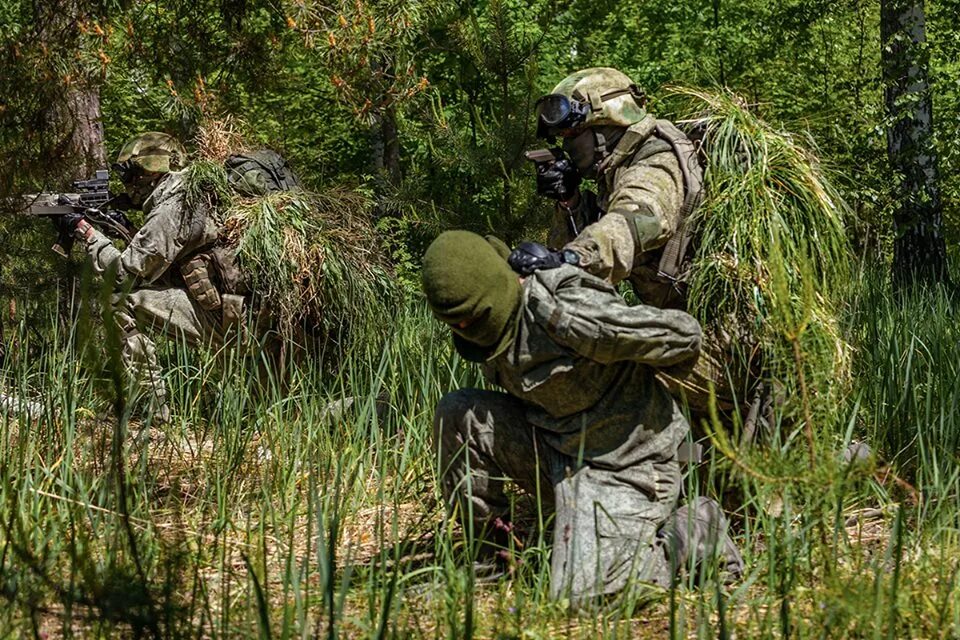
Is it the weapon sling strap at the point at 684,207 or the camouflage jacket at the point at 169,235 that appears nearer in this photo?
the weapon sling strap at the point at 684,207

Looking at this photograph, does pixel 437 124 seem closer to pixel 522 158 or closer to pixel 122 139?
pixel 522 158

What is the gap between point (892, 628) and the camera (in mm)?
2229

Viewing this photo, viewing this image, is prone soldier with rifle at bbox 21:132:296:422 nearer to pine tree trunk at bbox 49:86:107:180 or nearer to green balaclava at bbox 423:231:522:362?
pine tree trunk at bbox 49:86:107:180

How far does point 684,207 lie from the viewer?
12.0ft

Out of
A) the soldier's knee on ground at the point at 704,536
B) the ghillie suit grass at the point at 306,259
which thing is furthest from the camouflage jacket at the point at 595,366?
the ghillie suit grass at the point at 306,259

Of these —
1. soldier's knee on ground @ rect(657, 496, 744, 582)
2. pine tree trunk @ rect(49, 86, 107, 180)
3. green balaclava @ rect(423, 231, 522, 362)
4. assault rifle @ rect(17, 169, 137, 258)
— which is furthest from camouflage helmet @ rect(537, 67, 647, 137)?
pine tree trunk @ rect(49, 86, 107, 180)

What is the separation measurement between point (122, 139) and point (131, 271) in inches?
262

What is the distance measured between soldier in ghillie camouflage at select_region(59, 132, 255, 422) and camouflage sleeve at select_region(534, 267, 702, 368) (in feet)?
9.78

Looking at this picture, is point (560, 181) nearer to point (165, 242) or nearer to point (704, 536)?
point (704, 536)

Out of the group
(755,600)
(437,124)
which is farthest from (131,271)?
(755,600)

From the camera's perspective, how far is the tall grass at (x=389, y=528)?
91.7 inches

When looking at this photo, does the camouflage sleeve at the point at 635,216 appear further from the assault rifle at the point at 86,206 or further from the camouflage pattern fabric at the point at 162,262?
the assault rifle at the point at 86,206

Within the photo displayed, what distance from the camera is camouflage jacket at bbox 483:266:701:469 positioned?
3.00 m

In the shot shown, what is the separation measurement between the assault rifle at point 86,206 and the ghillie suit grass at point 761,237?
359 cm
